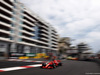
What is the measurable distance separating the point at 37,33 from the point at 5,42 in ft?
85.3

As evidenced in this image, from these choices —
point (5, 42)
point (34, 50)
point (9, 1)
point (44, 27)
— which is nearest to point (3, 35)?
point (5, 42)

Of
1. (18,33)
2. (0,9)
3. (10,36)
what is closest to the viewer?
(0,9)

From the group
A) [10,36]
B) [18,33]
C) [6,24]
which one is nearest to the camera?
Answer: [6,24]

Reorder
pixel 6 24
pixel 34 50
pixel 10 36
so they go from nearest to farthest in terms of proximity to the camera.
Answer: pixel 6 24, pixel 10 36, pixel 34 50

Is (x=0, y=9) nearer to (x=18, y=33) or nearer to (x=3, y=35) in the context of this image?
(x=3, y=35)

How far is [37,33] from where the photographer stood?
56.6 metres

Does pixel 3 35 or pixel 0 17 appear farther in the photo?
pixel 3 35

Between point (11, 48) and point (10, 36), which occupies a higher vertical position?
point (10, 36)

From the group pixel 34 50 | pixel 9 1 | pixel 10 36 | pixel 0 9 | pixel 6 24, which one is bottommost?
pixel 34 50

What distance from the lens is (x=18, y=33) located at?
121ft

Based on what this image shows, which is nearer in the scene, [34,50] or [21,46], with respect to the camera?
[21,46]

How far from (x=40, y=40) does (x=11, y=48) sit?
23.1m

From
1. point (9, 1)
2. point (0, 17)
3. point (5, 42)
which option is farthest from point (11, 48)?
point (9, 1)

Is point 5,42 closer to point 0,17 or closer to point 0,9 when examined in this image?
point 0,17
